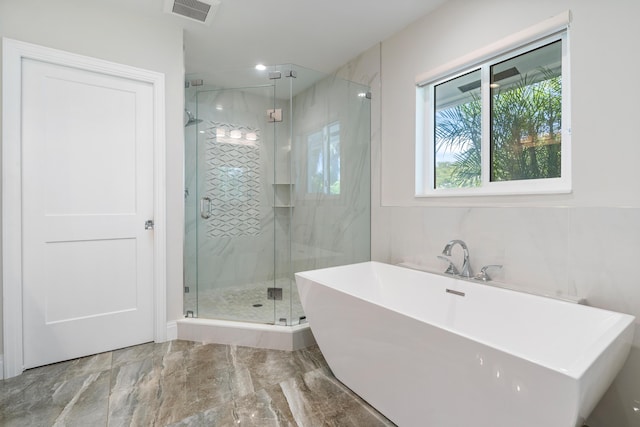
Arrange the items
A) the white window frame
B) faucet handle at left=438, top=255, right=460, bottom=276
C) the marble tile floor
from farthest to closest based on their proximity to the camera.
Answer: faucet handle at left=438, top=255, right=460, bottom=276 → the white window frame → the marble tile floor

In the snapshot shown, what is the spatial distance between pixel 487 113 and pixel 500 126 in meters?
0.13

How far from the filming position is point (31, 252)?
2.02 meters

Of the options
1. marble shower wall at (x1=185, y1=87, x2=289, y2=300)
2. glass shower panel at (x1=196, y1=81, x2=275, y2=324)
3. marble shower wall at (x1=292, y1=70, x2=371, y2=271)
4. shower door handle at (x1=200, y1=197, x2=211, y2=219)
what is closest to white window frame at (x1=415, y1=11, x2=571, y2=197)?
marble shower wall at (x1=292, y1=70, x2=371, y2=271)

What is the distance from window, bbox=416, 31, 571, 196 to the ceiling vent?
1.70 m

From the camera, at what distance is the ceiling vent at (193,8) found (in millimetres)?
2172

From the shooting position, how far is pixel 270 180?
2938 mm

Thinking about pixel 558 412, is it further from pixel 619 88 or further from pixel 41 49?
pixel 41 49

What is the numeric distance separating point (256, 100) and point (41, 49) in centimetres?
148

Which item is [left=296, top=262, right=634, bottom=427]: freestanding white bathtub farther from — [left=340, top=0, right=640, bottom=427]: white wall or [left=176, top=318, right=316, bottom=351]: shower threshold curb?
[left=176, top=318, right=316, bottom=351]: shower threshold curb

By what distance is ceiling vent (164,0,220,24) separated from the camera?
2172mm

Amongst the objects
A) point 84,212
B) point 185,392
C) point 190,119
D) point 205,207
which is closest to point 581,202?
point 185,392

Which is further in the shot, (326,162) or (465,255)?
(326,162)

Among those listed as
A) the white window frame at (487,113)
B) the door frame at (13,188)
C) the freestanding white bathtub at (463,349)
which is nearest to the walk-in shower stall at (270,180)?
the white window frame at (487,113)

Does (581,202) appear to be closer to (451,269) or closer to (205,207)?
(451,269)
